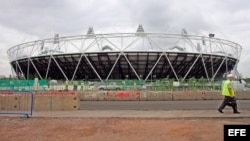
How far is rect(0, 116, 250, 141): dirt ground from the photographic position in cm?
703

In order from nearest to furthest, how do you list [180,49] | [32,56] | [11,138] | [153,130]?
[11,138] < [153,130] < [180,49] < [32,56]

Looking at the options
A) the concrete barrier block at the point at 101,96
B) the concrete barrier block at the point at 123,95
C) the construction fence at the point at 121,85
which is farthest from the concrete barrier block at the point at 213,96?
the concrete barrier block at the point at 101,96

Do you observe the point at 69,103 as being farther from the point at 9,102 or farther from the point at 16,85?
the point at 16,85

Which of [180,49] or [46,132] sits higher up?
[180,49]

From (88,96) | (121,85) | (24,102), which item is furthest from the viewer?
(121,85)

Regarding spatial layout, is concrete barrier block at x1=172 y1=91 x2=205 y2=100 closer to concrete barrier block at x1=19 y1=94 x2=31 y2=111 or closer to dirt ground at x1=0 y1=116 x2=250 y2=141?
concrete barrier block at x1=19 y1=94 x2=31 y2=111

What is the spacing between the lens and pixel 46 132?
7926 mm

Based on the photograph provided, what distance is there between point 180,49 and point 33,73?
89.4 ft

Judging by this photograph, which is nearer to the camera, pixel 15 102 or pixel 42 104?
pixel 15 102

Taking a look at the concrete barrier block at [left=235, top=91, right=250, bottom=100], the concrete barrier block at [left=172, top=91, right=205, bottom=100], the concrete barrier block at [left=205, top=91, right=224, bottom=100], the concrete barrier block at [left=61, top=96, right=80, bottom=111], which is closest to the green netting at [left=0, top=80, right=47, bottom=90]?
the concrete barrier block at [left=172, top=91, right=205, bottom=100]

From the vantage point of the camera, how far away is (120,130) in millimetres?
→ 8016

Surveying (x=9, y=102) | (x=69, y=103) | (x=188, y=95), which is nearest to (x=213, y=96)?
(x=188, y=95)

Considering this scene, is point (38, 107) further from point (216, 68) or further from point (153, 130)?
point (216, 68)

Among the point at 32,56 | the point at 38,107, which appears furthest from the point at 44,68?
the point at 38,107
